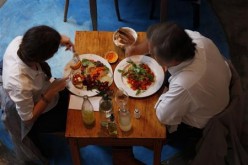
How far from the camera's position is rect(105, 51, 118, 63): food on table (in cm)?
226

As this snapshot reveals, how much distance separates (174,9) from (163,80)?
1547 millimetres

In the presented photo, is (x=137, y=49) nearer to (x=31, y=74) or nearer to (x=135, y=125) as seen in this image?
(x=135, y=125)

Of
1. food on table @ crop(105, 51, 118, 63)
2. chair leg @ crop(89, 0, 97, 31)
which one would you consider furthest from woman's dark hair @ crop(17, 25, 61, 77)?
chair leg @ crop(89, 0, 97, 31)

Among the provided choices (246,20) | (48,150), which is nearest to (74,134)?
(48,150)

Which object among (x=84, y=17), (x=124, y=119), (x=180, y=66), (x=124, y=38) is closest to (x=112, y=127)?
(x=124, y=119)

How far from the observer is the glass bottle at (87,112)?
6.44 ft

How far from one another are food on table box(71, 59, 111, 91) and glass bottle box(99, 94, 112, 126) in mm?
131

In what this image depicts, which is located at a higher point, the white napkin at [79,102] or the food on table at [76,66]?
the food on table at [76,66]

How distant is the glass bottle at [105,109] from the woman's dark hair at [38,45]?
1.25 ft

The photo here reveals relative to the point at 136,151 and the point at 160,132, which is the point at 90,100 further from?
the point at 136,151

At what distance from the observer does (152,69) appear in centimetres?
222

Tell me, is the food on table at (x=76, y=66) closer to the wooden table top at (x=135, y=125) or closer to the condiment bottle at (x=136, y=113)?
the wooden table top at (x=135, y=125)

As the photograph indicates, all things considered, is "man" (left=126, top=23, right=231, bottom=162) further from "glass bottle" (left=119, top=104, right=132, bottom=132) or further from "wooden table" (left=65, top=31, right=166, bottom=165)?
"glass bottle" (left=119, top=104, right=132, bottom=132)

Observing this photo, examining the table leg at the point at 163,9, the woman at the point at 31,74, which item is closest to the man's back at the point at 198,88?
the woman at the point at 31,74
